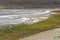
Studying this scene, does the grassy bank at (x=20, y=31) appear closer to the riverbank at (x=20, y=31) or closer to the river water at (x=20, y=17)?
the riverbank at (x=20, y=31)

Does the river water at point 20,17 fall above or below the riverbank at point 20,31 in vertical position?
below

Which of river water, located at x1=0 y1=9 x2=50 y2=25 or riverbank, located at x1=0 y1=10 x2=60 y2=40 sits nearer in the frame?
riverbank, located at x1=0 y1=10 x2=60 y2=40

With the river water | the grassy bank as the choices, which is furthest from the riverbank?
the river water

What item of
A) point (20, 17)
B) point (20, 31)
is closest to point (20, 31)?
point (20, 31)

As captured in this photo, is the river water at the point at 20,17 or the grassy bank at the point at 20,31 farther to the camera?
the river water at the point at 20,17

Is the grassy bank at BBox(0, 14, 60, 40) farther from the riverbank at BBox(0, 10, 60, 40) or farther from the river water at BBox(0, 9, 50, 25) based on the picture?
the river water at BBox(0, 9, 50, 25)

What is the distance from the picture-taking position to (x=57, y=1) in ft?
25.0

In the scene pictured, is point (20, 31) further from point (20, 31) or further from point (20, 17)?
point (20, 17)

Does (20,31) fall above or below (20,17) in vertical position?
above

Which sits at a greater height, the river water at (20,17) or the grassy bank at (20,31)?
the grassy bank at (20,31)

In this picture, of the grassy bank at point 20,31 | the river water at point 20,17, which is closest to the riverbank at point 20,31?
the grassy bank at point 20,31

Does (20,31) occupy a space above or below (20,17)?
above

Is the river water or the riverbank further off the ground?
the riverbank

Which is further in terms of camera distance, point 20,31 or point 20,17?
point 20,17
